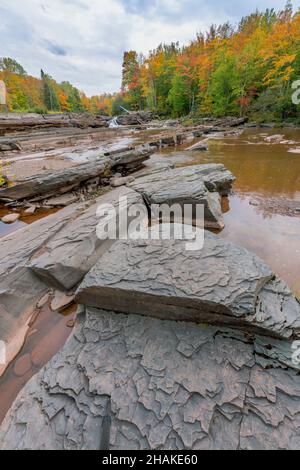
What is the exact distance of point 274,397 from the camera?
116 centimetres

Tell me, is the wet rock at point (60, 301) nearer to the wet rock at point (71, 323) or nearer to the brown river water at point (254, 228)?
the brown river water at point (254, 228)

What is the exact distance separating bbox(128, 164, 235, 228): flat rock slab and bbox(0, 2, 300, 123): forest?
1535 cm

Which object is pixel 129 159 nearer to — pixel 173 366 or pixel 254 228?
pixel 254 228

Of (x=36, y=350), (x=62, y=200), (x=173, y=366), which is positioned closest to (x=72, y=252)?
(x=36, y=350)

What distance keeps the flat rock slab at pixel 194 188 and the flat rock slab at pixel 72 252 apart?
2.56 ft

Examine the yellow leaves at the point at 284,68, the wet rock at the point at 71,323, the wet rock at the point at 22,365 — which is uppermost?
the yellow leaves at the point at 284,68

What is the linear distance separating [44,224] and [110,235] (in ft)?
3.69

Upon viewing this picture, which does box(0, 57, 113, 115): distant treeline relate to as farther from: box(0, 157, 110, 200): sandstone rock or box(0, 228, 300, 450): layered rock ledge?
box(0, 228, 300, 450): layered rock ledge

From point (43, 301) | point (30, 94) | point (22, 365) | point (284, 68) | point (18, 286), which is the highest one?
point (30, 94)

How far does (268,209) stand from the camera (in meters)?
3.49

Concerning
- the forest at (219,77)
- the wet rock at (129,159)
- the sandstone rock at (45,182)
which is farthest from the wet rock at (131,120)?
the sandstone rock at (45,182)

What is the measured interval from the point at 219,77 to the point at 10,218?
23.0m

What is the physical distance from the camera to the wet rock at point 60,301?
2033 millimetres

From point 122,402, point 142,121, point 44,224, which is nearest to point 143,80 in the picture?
point 142,121
